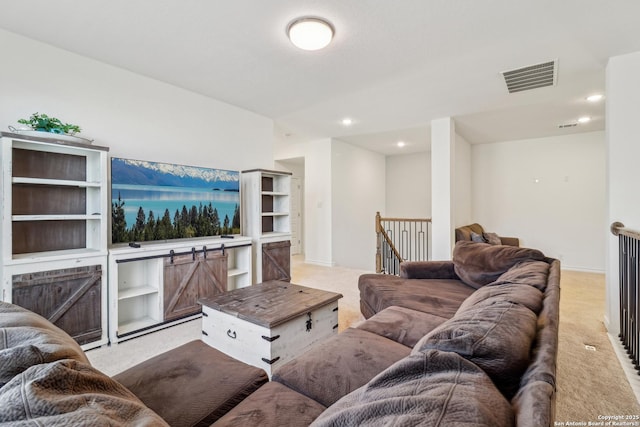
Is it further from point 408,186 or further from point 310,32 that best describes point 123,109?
point 408,186

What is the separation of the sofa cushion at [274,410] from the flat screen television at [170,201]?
2.42 meters

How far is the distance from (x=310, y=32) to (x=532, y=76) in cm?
249

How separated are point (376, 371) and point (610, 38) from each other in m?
3.28

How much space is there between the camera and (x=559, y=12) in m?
2.16

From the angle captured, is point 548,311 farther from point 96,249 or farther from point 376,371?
point 96,249

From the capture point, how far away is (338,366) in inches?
51.8

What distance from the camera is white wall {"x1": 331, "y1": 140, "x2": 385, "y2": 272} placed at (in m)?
5.72

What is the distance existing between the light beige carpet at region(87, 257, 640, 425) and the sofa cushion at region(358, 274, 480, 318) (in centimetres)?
49

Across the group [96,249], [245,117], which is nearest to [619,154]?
[245,117]

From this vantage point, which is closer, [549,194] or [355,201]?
[549,194]

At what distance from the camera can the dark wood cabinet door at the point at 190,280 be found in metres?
2.87

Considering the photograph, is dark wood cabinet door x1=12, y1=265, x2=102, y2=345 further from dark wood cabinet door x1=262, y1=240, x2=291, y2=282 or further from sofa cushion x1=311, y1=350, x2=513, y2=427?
sofa cushion x1=311, y1=350, x2=513, y2=427

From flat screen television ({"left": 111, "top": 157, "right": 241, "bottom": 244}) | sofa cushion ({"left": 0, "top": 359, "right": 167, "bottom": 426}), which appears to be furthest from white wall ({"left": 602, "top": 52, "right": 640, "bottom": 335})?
flat screen television ({"left": 111, "top": 157, "right": 241, "bottom": 244})

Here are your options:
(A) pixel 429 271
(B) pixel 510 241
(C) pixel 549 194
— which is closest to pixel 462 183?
(B) pixel 510 241
